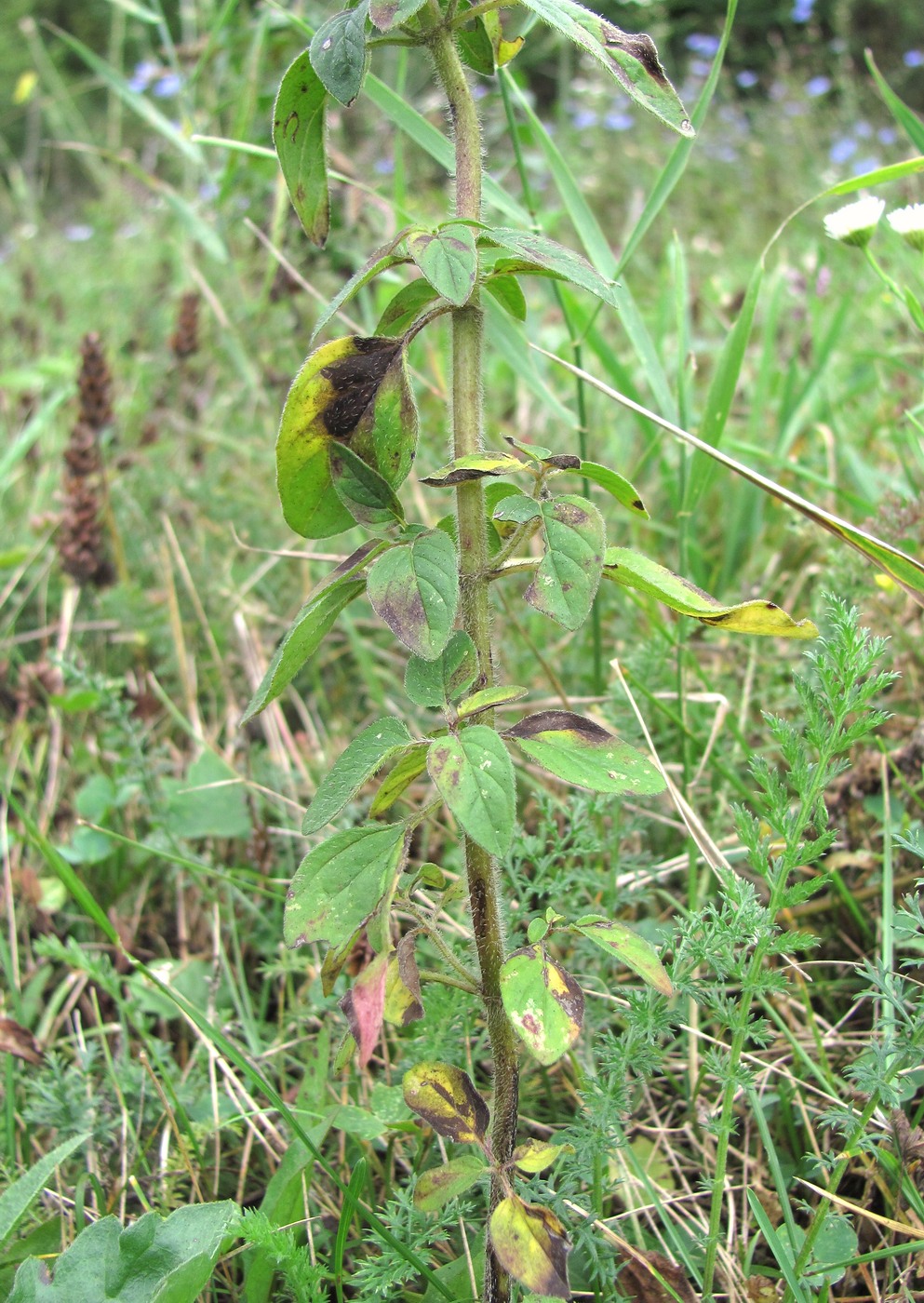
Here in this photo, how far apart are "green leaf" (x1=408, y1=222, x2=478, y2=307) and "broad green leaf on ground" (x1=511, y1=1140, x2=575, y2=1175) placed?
2.25 ft

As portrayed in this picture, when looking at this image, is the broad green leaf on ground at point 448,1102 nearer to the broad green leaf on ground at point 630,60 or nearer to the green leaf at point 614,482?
the green leaf at point 614,482

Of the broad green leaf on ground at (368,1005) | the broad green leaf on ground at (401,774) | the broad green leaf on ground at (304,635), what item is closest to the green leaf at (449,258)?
the broad green leaf on ground at (304,635)

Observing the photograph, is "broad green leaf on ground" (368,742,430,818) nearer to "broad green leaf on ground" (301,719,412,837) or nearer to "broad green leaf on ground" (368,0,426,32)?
"broad green leaf on ground" (301,719,412,837)

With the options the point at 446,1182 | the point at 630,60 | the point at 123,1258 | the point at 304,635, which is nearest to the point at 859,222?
the point at 630,60

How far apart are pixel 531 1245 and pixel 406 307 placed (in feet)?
2.57

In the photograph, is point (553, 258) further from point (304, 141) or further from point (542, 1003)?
point (542, 1003)

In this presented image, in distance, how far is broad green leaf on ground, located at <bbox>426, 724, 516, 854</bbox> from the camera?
27.3 inches

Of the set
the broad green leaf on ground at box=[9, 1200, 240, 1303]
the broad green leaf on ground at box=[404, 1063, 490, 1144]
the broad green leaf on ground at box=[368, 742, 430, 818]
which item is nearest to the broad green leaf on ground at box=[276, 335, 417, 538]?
the broad green leaf on ground at box=[368, 742, 430, 818]

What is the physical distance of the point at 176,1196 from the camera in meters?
1.12

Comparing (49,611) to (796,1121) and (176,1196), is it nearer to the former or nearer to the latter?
(176,1196)

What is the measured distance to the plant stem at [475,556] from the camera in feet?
2.77

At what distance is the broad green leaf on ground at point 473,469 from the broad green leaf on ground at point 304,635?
4.4 inches

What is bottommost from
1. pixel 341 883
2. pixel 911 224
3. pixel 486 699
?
pixel 341 883

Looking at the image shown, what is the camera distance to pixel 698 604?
818 millimetres
